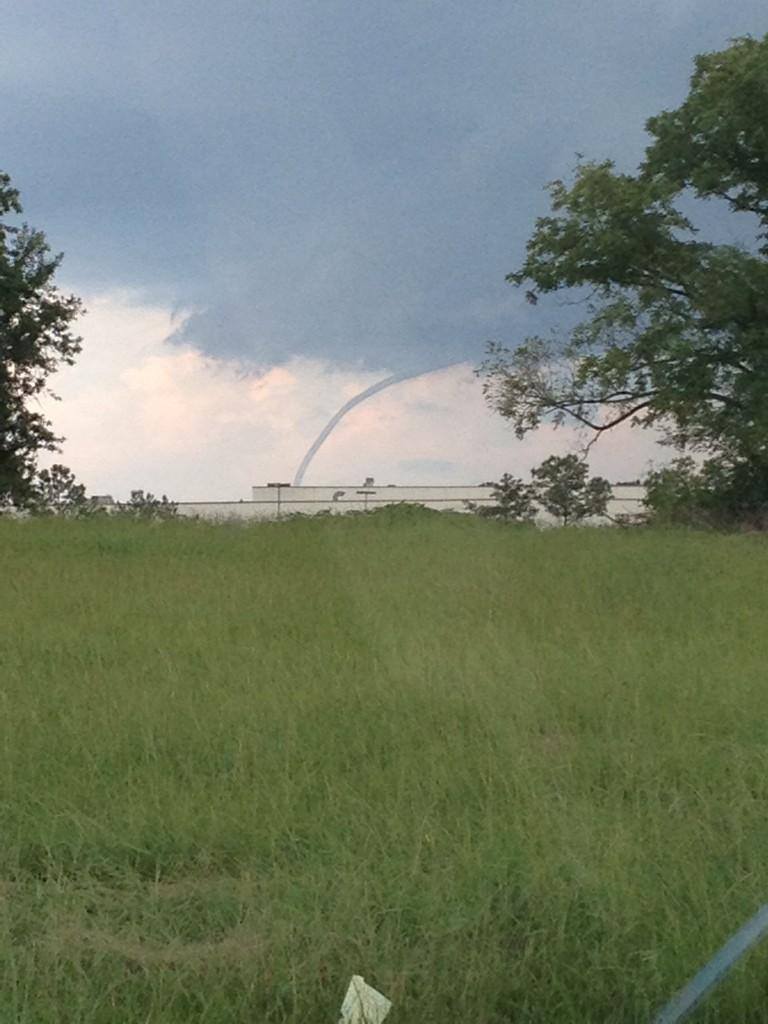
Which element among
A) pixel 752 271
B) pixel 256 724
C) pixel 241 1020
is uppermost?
pixel 752 271

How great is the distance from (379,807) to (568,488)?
75.2 feet

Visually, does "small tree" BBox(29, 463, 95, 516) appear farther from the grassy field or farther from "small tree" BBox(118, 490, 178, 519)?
the grassy field

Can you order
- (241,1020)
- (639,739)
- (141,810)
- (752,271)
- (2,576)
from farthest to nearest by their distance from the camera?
Result: (752,271), (2,576), (639,739), (141,810), (241,1020)

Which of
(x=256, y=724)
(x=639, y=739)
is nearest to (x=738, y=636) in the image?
(x=639, y=739)

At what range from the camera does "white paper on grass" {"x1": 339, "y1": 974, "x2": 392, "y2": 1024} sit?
13.4ft

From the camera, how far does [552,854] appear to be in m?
5.26

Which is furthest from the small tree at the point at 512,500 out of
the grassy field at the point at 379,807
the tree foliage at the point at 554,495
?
the grassy field at the point at 379,807

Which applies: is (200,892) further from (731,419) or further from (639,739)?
(731,419)

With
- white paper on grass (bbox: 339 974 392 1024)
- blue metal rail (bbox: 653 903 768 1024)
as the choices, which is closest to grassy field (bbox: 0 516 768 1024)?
white paper on grass (bbox: 339 974 392 1024)

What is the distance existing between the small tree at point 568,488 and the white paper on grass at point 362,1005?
23.2m

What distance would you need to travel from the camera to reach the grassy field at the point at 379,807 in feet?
14.6

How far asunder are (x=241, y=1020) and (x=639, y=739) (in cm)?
360

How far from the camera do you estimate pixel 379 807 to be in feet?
19.6

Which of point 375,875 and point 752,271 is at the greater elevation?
point 752,271
